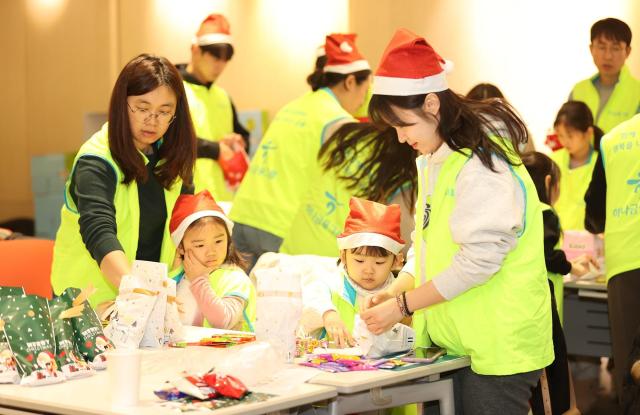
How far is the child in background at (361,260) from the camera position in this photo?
344 cm

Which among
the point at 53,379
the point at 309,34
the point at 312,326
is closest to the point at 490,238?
the point at 312,326

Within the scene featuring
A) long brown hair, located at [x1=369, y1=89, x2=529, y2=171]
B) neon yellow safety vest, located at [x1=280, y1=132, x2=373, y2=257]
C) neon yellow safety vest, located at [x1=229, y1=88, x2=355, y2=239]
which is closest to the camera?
long brown hair, located at [x1=369, y1=89, x2=529, y2=171]

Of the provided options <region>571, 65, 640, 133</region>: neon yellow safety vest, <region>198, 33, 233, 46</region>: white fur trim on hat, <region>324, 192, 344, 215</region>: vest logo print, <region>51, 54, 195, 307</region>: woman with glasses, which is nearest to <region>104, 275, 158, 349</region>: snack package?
<region>51, 54, 195, 307</region>: woman with glasses

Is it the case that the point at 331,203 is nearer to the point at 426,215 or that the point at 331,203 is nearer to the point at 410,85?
the point at 426,215

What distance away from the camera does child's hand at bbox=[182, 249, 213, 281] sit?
363 centimetres

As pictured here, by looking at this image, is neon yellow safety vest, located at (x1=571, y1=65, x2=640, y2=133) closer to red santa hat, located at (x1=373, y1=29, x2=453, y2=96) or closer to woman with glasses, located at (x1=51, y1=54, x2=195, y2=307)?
woman with glasses, located at (x1=51, y1=54, x2=195, y2=307)

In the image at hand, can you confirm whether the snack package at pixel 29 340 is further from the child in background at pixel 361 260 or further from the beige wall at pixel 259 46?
the beige wall at pixel 259 46

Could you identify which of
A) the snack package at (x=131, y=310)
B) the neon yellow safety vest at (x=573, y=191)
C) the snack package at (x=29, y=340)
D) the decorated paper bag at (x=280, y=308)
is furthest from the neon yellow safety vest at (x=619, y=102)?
the snack package at (x=29, y=340)

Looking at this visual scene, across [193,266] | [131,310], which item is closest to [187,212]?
[193,266]

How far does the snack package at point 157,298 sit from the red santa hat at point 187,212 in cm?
48

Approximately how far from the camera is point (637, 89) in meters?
5.91

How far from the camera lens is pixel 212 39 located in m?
5.77

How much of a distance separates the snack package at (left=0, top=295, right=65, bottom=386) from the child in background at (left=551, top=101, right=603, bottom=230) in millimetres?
3744

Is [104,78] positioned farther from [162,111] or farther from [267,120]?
[162,111]
